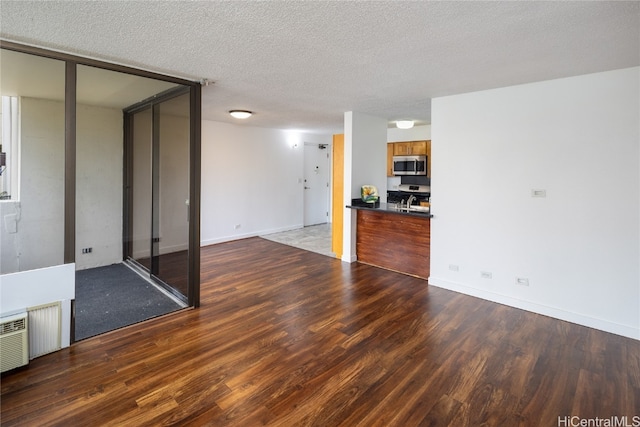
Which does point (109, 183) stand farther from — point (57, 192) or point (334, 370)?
point (334, 370)

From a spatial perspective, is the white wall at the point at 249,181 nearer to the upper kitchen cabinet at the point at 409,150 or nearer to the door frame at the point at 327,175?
→ the door frame at the point at 327,175

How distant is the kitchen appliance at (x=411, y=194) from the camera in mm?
7352

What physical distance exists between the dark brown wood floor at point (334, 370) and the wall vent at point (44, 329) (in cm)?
8

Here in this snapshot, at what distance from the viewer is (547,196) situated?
3.38 metres

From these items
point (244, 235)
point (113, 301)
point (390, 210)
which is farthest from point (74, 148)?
point (244, 235)

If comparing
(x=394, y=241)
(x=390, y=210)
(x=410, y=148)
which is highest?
(x=410, y=148)

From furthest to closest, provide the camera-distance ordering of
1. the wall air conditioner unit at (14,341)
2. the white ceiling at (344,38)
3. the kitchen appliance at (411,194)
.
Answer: the kitchen appliance at (411,194)
the wall air conditioner unit at (14,341)
the white ceiling at (344,38)

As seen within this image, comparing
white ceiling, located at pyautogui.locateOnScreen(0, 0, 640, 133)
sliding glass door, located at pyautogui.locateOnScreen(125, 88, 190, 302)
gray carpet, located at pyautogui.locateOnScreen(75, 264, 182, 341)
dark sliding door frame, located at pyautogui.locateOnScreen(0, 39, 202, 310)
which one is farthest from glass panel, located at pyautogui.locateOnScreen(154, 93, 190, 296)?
white ceiling, located at pyautogui.locateOnScreen(0, 0, 640, 133)

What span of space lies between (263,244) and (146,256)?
7.92 ft

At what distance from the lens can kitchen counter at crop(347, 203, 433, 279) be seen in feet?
14.7

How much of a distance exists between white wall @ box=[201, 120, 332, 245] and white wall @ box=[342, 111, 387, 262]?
102 inches

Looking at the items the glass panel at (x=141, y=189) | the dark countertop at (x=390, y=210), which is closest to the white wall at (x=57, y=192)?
the glass panel at (x=141, y=189)

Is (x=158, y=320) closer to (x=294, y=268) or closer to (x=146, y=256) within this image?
(x=146, y=256)

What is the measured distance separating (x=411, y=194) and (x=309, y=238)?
100 inches
